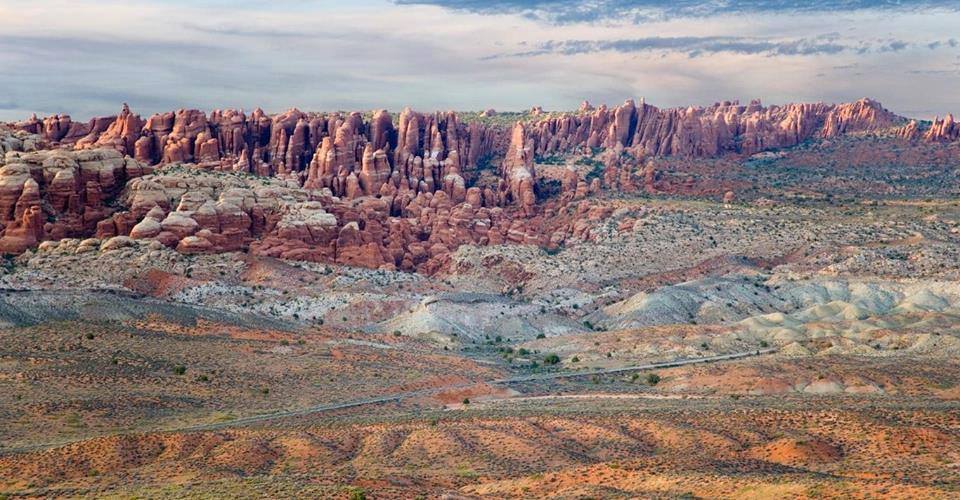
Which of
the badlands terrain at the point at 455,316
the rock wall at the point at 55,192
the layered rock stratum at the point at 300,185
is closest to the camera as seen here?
the badlands terrain at the point at 455,316

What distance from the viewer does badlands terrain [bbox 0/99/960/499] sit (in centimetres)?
5668

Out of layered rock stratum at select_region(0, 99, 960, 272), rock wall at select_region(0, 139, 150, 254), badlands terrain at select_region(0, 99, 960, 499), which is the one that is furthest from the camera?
layered rock stratum at select_region(0, 99, 960, 272)

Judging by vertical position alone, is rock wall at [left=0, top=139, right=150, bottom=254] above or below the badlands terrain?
above

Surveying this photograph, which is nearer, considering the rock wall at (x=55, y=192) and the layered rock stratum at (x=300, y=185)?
the rock wall at (x=55, y=192)

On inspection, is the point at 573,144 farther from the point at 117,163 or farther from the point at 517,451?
the point at 517,451

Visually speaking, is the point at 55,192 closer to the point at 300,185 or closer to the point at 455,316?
the point at 300,185

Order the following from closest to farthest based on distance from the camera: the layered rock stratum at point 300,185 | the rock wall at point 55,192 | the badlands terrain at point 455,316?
the badlands terrain at point 455,316 < the rock wall at point 55,192 < the layered rock stratum at point 300,185

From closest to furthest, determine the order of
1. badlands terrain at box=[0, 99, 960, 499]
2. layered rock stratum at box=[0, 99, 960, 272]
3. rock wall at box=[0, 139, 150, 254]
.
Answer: badlands terrain at box=[0, 99, 960, 499] < rock wall at box=[0, 139, 150, 254] < layered rock stratum at box=[0, 99, 960, 272]

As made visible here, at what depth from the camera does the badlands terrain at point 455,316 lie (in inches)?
2232

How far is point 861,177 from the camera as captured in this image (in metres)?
Answer: 188

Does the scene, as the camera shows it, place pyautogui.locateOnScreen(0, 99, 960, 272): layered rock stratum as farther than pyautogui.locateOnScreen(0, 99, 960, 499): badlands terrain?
Yes

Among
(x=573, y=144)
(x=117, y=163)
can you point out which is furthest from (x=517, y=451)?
(x=573, y=144)

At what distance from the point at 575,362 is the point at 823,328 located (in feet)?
86.9

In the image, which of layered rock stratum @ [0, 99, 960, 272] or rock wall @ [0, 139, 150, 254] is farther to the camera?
layered rock stratum @ [0, 99, 960, 272]
